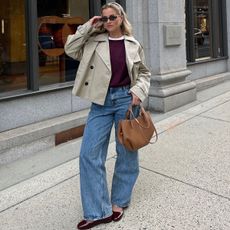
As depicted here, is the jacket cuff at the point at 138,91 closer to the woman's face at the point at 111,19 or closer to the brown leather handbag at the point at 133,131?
the brown leather handbag at the point at 133,131

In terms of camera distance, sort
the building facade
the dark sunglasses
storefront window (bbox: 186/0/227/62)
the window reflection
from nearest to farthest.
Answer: the dark sunglasses, the building facade, storefront window (bbox: 186/0/227/62), the window reflection

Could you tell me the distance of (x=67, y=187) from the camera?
4.04 meters

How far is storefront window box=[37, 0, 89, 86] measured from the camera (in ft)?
19.3

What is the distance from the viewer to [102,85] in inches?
123

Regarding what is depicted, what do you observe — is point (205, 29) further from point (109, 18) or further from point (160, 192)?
point (109, 18)

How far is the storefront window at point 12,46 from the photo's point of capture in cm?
550

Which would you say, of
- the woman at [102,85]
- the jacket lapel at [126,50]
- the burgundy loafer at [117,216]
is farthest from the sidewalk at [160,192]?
the jacket lapel at [126,50]

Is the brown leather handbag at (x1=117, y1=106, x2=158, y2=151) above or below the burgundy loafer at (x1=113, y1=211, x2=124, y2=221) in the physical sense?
above

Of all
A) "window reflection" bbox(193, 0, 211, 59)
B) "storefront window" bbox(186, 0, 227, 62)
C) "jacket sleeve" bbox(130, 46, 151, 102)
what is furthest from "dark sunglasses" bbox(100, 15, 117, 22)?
"window reflection" bbox(193, 0, 211, 59)

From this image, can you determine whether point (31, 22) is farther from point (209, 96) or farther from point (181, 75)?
point (209, 96)

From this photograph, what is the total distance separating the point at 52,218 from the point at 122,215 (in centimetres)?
62

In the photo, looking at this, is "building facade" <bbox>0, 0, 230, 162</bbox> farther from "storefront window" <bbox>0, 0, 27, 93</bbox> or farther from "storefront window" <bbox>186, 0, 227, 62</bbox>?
"storefront window" <bbox>186, 0, 227, 62</bbox>

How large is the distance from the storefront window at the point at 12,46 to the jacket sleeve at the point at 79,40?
253 cm

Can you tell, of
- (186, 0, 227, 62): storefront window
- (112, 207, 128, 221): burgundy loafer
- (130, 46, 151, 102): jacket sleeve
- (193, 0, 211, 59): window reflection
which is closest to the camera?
(130, 46, 151, 102): jacket sleeve
